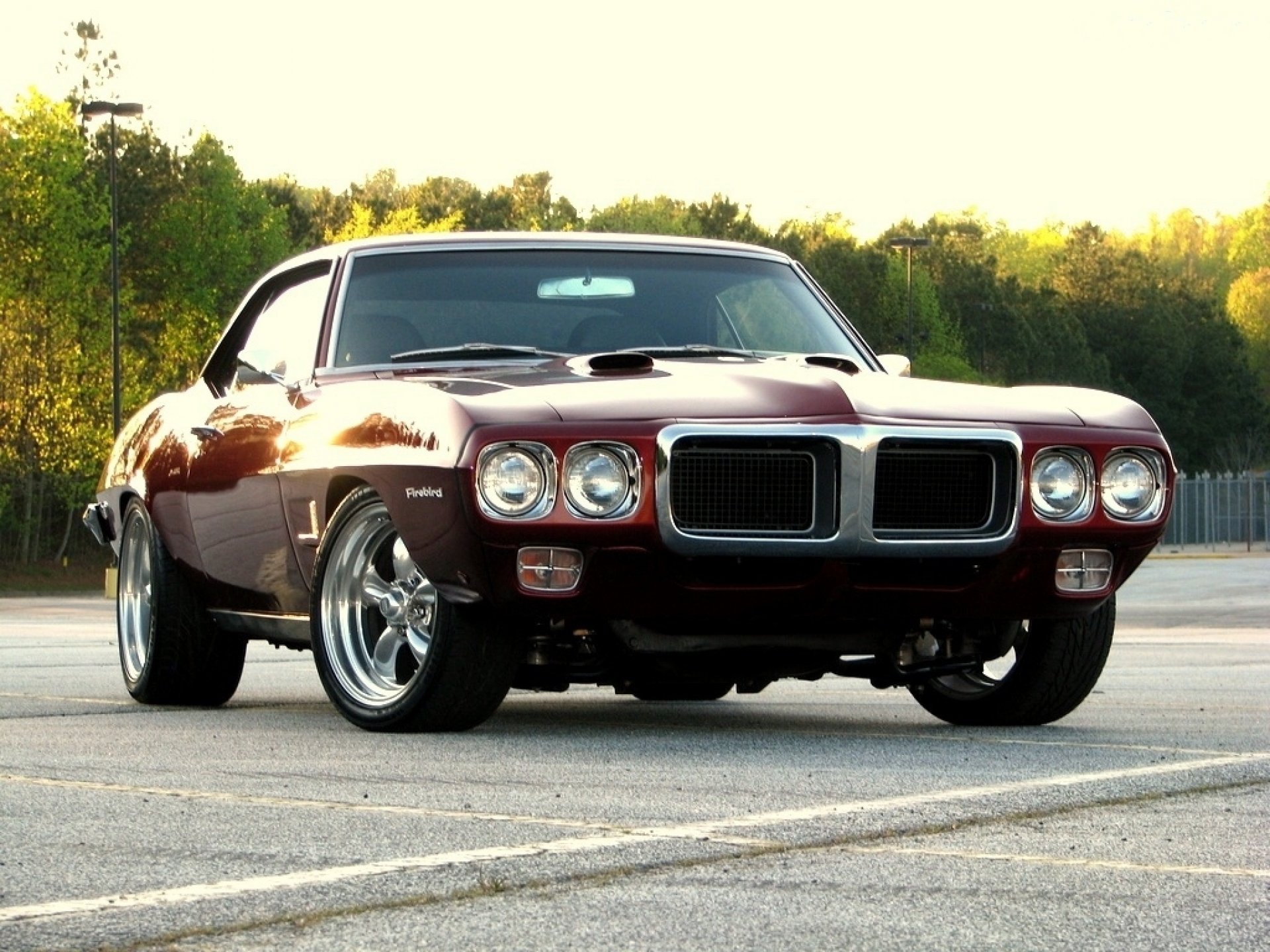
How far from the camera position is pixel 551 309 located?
8.29 metres

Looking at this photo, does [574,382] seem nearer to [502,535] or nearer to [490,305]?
[502,535]

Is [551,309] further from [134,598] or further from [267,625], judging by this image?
[134,598]

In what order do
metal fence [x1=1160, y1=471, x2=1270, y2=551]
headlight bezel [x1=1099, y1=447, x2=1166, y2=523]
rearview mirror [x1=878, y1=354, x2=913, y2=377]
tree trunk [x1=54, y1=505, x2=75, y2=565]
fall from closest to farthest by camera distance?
headlight bezel [x1=1099, y1=447, x2=1166, y2=523], rearview mirror [x1=878, y1=354, x2=913, y2=377], tree trunk [x1=54, y1=505, x2=75, y2=565], metal fence [x1=1160, y1=471, x2=1270, y2=551]

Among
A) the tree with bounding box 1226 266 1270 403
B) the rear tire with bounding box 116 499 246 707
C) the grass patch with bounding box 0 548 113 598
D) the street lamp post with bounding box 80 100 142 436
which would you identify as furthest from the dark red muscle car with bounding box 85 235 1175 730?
the tree with bounding box 1226 266 1270 403

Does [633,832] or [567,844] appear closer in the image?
[567,844]

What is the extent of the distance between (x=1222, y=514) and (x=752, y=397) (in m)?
62.0

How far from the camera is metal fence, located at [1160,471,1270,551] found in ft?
215

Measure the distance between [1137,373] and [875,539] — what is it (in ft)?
380

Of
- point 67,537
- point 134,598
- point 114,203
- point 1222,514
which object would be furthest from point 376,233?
point 134,598

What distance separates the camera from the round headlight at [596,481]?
6777 millimetres

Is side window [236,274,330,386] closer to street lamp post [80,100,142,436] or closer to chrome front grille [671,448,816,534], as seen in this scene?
chrome front grille [671,448,816,534]

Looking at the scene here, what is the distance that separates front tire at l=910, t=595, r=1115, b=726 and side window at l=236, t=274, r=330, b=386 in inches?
104

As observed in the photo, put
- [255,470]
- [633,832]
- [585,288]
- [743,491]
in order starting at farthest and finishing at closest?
[585,288] → [255,470] → [743,491] → [633,832]

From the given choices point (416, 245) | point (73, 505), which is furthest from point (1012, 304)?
point (416, 245)
